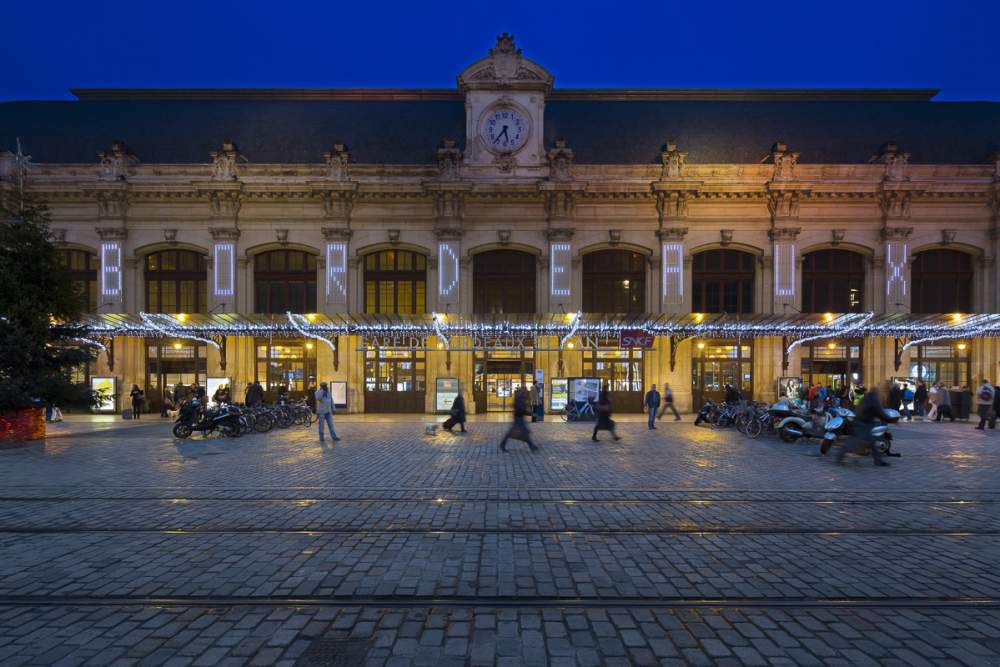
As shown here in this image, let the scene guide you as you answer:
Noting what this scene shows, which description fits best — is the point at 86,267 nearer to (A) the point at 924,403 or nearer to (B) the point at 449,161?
(B) the point at 449,161

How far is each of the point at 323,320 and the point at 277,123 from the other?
472 inches

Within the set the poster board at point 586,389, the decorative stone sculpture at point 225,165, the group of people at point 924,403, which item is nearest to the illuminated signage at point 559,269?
the poster board at point 586,389

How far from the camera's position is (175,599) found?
4.87 meters

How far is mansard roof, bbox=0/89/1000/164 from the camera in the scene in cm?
2658

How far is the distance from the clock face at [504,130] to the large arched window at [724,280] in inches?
395

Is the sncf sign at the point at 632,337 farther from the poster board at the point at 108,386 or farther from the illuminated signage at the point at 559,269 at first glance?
the poster board at the point at 108,386

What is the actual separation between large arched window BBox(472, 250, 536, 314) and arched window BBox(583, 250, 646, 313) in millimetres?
2665

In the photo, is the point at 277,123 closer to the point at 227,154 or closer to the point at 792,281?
the point at 227,154

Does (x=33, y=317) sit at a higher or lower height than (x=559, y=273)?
lower

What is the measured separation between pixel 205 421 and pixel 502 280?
13884 millimetres

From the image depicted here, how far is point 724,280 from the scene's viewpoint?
25484 millimetres

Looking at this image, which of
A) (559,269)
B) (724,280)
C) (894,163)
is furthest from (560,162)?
(894,163)

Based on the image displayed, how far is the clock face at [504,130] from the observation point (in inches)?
985

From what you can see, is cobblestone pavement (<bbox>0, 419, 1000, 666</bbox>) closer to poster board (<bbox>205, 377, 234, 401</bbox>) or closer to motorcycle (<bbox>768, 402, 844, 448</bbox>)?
motorcycle (<bbox>768, 402, 844, 448</bbox>)
